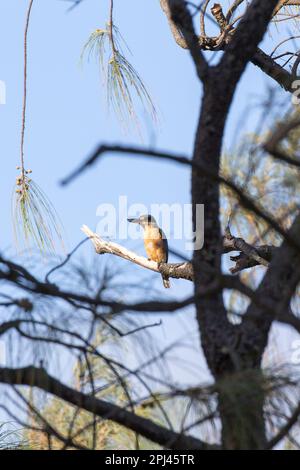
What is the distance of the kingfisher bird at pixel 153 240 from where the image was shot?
503 centimetres

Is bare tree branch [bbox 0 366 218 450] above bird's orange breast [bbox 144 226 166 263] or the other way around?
the other way around

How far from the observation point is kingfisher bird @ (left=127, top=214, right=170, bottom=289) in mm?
5031

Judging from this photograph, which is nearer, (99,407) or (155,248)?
(99,407)

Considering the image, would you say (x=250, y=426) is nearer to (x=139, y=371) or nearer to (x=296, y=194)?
(x=139, y=371)

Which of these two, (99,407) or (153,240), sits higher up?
(153,240)

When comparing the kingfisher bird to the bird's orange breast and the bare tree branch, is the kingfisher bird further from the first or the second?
the bare tree branch

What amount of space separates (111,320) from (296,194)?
38 centimetres

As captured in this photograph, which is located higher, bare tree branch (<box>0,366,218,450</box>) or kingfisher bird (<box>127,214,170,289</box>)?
kingfisher bird (<box>127,214,170,289</box>)

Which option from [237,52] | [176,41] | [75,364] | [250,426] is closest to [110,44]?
[176,41]

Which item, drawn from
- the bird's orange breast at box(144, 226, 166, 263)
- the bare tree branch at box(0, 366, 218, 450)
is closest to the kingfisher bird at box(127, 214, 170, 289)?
the bird's orange breast at box(144, 226, 166, 263)

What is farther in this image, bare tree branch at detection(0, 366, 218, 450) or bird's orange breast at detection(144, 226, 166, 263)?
bird's orange breast at detection(144, 226, 166, 263)

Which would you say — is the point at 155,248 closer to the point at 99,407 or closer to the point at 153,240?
the point at 153,240

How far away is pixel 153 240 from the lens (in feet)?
16.4

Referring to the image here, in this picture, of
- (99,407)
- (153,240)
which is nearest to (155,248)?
(153,240)
